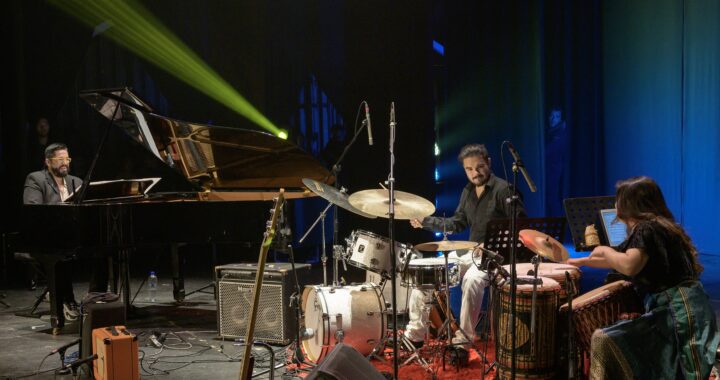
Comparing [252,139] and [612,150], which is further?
[612,150]

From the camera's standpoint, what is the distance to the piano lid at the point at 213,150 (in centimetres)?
524

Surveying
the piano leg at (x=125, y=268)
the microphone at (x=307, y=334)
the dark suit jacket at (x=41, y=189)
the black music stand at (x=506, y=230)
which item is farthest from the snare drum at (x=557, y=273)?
the dark suit jacket at (x=41, y=189)

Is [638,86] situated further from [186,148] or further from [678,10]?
[186,148]

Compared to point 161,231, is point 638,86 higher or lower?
higher

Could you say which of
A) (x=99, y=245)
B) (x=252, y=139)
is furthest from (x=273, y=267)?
(x=99, y=245)

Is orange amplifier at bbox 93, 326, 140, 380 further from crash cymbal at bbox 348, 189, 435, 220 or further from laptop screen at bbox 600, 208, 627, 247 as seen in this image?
laptop screen at bbox 600, 208, 627, 247

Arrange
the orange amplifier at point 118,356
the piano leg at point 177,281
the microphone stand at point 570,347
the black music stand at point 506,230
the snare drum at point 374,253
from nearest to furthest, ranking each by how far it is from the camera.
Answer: the microphone stand at point 570,347
the orange amplifier at point 118,356
the black music stand at point 506,230
the snare drum at point 374,253
the piano leg at point 177,281

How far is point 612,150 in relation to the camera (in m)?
10.1

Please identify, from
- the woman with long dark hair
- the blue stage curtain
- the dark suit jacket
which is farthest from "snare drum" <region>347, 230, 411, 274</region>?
the blue stage curtain

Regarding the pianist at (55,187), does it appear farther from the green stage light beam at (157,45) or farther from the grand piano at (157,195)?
the green stage light beam at (157,45)

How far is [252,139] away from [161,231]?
70.3 inches

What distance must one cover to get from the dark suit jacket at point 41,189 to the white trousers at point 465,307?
3489 mm

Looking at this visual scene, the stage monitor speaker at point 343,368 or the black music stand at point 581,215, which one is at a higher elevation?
the black music stand at point 581,215

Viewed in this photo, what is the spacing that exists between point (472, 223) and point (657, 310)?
1.97 m
